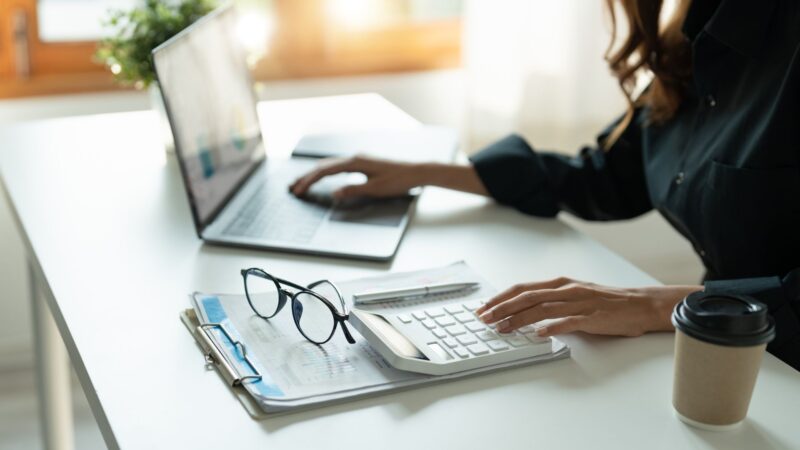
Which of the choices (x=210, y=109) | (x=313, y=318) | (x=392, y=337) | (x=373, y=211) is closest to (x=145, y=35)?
(x=210, y=109)

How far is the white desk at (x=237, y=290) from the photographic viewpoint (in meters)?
0.86

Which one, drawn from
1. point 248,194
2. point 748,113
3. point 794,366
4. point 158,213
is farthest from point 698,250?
point 158,213

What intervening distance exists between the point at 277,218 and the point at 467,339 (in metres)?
0.47

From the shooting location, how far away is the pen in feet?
3.58

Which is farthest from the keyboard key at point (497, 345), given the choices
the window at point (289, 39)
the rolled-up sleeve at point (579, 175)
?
the window at point (289, 39)

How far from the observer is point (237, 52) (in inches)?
65.1

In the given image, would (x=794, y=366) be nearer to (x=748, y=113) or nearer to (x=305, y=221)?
(x=748, y=113)

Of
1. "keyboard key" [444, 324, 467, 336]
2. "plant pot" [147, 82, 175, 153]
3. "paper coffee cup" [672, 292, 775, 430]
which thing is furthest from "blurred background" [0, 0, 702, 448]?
"paper coffee cup" [672, 292, 775, 430]

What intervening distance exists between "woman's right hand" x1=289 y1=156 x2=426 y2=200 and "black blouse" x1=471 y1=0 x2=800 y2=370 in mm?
100

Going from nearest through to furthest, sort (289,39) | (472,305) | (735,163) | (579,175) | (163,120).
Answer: (472,305), (735,163), (579,175), (163,120), (289,39)

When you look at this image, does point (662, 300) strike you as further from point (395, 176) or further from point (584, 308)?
point (395, 176)

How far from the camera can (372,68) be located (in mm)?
2654

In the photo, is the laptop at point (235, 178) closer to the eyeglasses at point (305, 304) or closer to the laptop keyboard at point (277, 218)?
the laptop keyboard at point (277, 218)

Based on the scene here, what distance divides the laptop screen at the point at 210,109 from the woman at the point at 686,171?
0.13 metres
